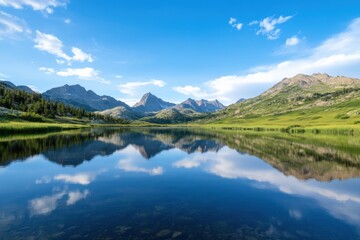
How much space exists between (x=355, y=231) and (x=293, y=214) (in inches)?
195

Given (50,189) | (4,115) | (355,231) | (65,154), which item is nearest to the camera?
(355,231)

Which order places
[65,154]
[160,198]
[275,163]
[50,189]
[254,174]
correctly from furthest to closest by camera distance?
[65,154] → [275,163] → [254,174] → [50,189] → [160,198]

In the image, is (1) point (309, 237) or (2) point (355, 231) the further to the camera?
(2) point (355, 231)

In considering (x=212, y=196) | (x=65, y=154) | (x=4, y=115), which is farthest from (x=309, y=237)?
(x=4, y=115)

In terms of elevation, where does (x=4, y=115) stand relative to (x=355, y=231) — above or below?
above

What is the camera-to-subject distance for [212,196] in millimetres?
29625

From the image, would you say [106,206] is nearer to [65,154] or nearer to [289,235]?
[289,235]

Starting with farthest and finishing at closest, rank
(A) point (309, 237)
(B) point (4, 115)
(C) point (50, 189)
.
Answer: (B) point (4, 115), (C) point (50, 189), (A) point (309, 237)

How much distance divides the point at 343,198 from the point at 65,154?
52899 mm

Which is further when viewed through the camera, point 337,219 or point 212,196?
point 212,196

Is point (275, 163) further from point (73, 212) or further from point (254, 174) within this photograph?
point (73, 212)

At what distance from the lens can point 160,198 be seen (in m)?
28.2

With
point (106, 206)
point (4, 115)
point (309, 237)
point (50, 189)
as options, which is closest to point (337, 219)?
point (309, 237)

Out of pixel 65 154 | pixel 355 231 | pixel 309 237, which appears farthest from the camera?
pixel 65 154
